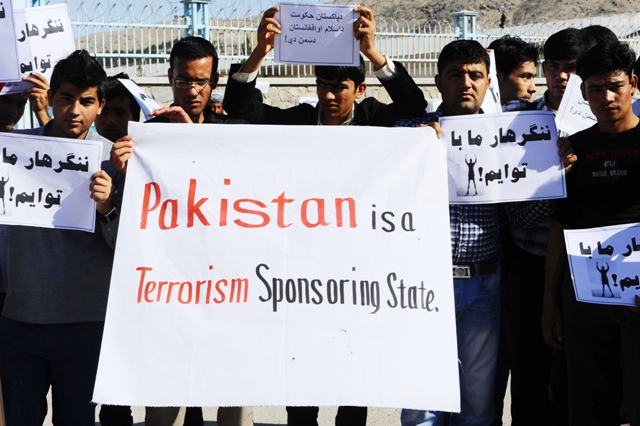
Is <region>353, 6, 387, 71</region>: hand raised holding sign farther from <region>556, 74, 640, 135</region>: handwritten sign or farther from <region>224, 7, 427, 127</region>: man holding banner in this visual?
<region>556, 74, 640, 135</region>: handwritten sign

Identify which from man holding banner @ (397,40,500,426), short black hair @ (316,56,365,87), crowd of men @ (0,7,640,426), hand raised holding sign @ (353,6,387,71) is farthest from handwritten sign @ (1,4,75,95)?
man holding banner @ (397,40,500,426)

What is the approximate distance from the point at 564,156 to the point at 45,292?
2.21m

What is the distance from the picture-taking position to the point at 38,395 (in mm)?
3807

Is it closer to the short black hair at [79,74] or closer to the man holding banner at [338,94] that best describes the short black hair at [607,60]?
the man holding banner at [338,94]

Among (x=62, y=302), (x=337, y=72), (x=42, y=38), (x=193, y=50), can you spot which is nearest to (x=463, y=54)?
(x=337, y=72)

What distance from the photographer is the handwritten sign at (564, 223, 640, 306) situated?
3750mm

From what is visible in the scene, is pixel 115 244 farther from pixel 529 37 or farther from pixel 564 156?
pixel 529 37

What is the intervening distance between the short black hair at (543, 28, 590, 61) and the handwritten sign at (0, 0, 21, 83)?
2.63 meters

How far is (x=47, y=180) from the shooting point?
12.5 feet

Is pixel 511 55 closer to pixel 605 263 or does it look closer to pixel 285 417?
pixel 605 263

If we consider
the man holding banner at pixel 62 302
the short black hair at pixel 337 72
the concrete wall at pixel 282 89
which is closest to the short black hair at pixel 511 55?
the short black hair at pixel 337 72

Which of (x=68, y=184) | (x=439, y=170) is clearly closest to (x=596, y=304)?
(x=439, y=170)

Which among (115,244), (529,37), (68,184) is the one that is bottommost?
(115,244)

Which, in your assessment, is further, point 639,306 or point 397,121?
point 397,121
